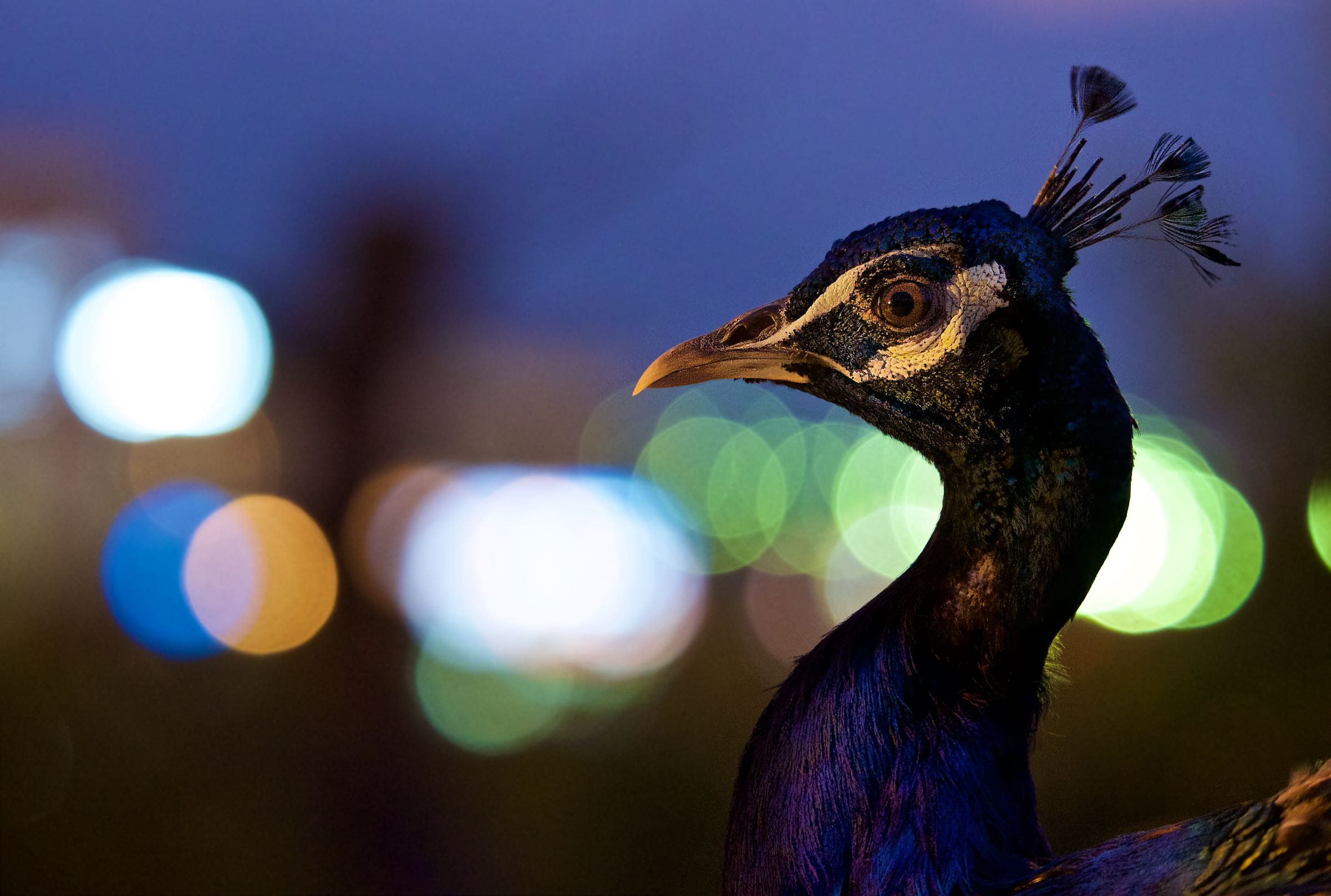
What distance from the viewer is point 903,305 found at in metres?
0.87

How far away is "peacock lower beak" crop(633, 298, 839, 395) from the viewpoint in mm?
955

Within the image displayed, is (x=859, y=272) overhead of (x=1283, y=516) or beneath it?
overhead

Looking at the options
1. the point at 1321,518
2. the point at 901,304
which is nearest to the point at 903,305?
the point at 901,304

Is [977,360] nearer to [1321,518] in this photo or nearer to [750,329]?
[750,329]

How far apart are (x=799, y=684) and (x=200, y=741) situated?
8.20ft

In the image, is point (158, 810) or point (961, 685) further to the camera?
point (158, 810)

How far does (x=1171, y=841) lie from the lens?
2.57 ft

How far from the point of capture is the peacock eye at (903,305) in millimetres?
867

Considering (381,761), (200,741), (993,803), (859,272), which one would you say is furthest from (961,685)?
(200,741)

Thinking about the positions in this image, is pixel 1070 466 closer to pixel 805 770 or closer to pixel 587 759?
pixel 805 770

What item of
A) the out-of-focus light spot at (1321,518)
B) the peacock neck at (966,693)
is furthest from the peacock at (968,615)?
the out-of-focus light spot at (1321,518)

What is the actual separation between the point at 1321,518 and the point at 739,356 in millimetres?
2530

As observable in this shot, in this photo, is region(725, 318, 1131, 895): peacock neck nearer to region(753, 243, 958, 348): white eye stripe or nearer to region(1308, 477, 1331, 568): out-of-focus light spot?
region(753, 243, 958, 348): white eye stripe

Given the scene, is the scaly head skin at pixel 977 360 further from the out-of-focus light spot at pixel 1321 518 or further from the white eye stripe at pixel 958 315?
the out-of-focus light spot at pixel 1321 518
